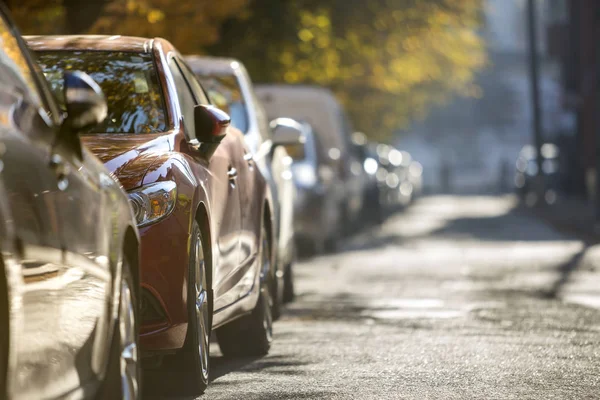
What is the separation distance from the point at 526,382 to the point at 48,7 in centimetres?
1148

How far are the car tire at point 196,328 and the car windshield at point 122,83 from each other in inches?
35.2

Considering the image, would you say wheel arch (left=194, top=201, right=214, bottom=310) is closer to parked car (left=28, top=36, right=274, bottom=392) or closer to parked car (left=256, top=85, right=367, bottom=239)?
parked car (left=28, top=36, right=274, bottom=392)

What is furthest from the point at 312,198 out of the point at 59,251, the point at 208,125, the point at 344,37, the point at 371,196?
the point at 59,251

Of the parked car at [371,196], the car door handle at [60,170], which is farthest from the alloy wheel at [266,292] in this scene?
the parked car at [371,196]

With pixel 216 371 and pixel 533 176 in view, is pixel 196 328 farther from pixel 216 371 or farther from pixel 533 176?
pixel 533 176

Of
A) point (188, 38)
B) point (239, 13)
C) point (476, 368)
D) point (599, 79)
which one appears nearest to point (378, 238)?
point (599, 79)

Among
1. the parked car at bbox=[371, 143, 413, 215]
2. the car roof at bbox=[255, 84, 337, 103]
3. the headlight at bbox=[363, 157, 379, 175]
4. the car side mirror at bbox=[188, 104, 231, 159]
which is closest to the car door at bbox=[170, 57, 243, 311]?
the car side mirror at bbox=[188, 104, 231, 159]

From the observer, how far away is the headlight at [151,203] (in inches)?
291

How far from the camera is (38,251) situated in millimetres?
4465

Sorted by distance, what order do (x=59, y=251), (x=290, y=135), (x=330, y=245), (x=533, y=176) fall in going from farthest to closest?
(x=533, y=176) → (x=330, y=245) → (x=290, y=135) → (x=59, y=251)

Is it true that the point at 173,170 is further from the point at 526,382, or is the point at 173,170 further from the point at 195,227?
the point at 526,382

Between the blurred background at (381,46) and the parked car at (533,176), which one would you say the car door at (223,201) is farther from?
the parked car at (533,176)

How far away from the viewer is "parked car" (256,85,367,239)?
919 inches

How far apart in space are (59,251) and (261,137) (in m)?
7.71
